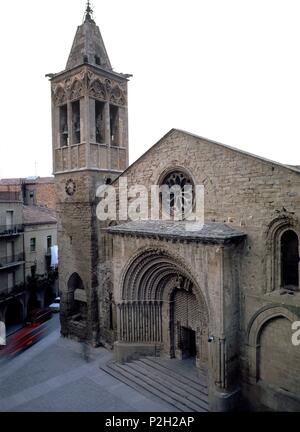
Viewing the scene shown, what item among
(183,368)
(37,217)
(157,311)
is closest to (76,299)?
(157,311)

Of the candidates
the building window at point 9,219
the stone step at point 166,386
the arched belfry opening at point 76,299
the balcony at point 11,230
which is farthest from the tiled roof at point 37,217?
the stone step at point 166,386

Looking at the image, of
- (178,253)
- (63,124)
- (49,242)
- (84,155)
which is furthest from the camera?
(49,242)

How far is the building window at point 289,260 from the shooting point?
946cm

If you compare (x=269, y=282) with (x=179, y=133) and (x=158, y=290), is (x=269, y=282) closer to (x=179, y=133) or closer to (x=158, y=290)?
(x=158, y=290)

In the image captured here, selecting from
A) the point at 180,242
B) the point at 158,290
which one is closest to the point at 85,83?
the point at 180,242

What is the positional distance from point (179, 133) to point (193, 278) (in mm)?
5261

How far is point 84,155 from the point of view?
1490 cm

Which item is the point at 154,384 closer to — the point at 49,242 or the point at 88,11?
the point at 49,242

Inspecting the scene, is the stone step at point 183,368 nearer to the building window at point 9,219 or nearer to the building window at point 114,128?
the building window at point 114,128

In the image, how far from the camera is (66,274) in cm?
1631

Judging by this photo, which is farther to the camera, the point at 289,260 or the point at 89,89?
the point at 89,89

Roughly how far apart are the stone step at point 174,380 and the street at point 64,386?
2.59 ft

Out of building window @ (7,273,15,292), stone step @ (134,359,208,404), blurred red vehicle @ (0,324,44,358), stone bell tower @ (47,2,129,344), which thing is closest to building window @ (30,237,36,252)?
building window @ (7,273,15,292)

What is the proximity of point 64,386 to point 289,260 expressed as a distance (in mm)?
9180
